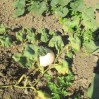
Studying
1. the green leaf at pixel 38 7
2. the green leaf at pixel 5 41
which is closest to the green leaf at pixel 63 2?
the green leaf at pixel 38 7

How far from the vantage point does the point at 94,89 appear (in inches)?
129

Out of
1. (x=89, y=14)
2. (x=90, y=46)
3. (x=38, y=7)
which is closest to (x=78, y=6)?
(x=89, y=14)

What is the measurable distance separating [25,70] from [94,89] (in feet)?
2.67

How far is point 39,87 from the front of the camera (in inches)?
133

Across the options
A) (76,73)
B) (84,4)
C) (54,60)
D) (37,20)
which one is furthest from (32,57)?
(84,4)

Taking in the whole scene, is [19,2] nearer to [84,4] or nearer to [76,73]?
[84,4]

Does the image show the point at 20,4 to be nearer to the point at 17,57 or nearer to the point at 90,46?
the point at 17,57

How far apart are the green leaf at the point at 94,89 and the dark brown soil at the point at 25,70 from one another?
0.36 feet

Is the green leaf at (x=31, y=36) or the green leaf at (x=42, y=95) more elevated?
the green leaf at (x=31, y=36)

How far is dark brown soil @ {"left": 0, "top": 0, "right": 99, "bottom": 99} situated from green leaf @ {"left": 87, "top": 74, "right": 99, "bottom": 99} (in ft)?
0.36

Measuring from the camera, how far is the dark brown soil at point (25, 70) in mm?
3318

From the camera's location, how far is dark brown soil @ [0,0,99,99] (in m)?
3.32

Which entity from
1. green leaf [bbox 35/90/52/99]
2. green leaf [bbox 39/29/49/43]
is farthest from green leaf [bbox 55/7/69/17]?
green leaf [bbox 35/90/52/99]

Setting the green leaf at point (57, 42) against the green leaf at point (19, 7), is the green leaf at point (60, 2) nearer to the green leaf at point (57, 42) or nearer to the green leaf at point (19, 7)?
the green leaf at point (19, 7)
